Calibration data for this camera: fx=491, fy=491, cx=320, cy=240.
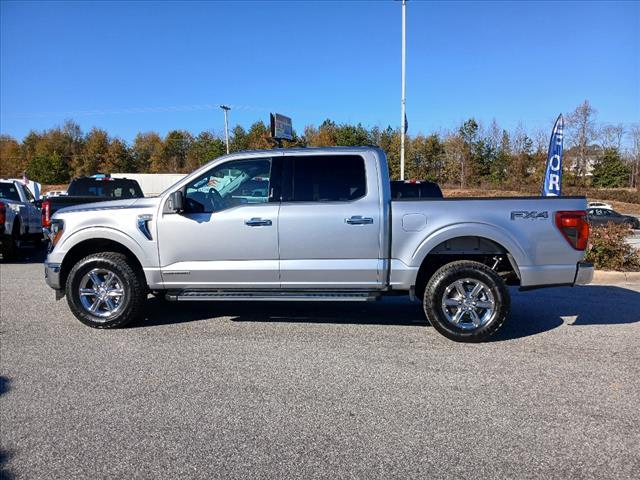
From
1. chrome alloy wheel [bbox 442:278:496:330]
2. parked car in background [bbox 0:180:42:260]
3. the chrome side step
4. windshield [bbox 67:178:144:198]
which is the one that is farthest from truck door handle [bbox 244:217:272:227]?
parked car in background [bbox 0:180:42:260]

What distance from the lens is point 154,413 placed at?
3.59 metres

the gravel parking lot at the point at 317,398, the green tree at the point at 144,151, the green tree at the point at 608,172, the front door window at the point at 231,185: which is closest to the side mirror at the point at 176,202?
the front door window at the point at 231,185

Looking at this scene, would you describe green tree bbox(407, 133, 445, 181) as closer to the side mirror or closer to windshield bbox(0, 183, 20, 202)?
windshield bbox(0, 183, 20, 202)

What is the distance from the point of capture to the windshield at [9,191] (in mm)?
13570

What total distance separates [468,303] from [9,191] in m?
13.5

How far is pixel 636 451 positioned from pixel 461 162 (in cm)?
4929

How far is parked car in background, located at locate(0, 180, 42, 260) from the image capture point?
36.1 feet

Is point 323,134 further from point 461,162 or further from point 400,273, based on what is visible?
point 400,273

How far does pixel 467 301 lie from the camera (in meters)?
5.21

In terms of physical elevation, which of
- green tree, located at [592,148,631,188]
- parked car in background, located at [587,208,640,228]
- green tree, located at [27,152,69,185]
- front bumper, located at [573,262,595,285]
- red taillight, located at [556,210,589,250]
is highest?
green tree, located at [27,152,69,185]

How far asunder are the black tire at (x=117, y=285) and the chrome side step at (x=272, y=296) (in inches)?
14.9

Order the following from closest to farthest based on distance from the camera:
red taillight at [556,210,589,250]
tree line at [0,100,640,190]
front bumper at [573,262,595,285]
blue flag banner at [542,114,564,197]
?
red taillight at [556,210,589,250] → front bumper at [573,262,595,285] → blue flag banner at [542,114,564,197] → tree line at [0,100,640,190]

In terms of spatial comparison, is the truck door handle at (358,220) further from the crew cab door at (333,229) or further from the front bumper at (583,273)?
the front bumper at (583,273)

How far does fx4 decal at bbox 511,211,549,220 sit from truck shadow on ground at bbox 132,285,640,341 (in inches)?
52.4
